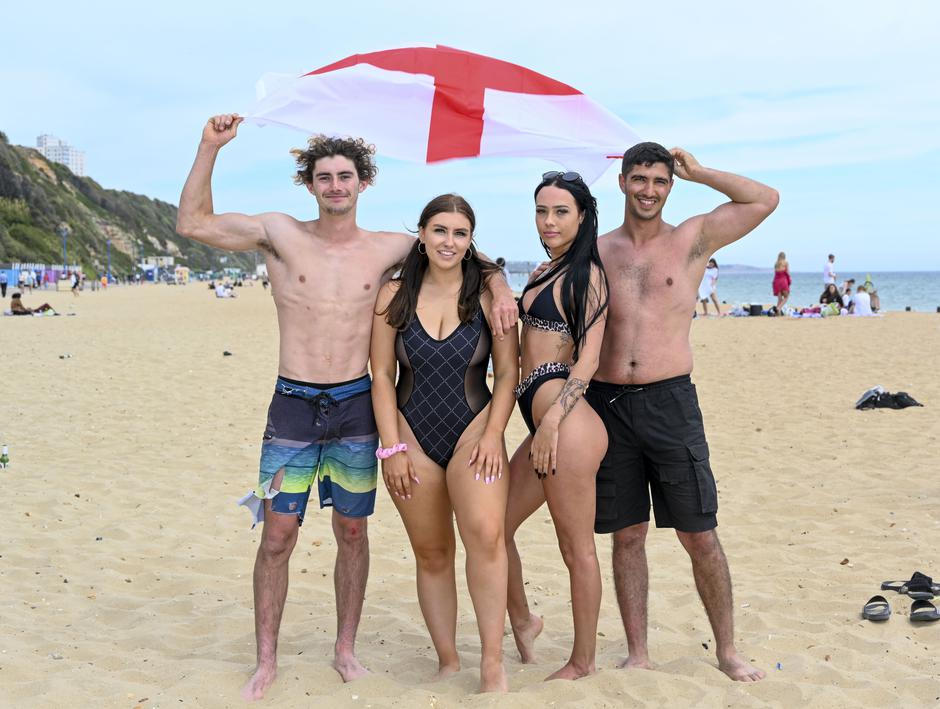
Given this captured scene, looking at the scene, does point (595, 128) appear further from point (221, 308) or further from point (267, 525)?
point (221, 308)

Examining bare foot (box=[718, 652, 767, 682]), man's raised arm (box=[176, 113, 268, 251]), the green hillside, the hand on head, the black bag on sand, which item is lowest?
bare foot (box=[718, 652, 767, 682])

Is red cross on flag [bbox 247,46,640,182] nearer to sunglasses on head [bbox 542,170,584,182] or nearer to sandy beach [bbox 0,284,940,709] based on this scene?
sunglasses on head [bbox 542,170,584,182]

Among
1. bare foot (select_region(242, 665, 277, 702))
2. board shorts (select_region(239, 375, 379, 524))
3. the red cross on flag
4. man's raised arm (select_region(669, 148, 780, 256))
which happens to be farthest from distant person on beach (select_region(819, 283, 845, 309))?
bare foot (select_region(242, 665, 277, 702))

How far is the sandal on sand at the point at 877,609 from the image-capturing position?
458 centimetres

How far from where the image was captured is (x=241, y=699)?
12.4 feet

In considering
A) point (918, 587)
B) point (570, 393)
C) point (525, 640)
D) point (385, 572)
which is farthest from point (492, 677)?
point (918, 587)

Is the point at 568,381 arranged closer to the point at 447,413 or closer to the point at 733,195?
the point at 447,413

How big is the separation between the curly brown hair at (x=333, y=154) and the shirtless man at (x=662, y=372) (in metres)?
1.23

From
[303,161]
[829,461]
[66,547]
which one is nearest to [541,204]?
[303,161]

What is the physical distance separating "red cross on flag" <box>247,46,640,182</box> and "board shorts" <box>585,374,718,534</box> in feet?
4.11

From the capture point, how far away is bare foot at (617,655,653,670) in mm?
4117

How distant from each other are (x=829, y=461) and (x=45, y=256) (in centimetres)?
6589

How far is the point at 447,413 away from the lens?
3.86 meters

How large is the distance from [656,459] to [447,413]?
1.03 m
